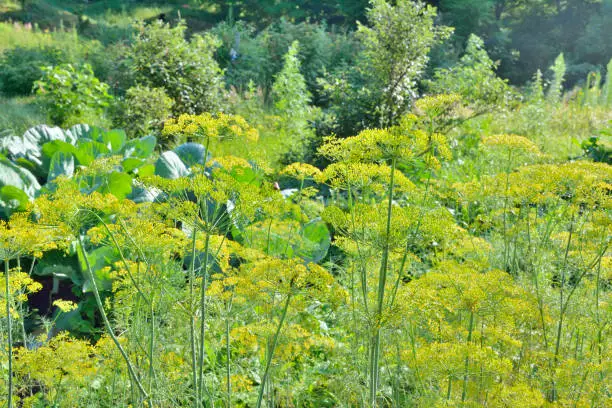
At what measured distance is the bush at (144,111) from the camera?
7617 millimetres

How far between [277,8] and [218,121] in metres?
21.0

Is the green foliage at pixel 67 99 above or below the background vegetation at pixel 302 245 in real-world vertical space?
below

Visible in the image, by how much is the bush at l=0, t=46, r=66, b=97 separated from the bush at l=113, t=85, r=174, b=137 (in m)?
5.05

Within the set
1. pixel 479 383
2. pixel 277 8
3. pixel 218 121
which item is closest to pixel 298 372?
pixel 479 383

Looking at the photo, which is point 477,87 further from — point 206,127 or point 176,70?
point 206,127

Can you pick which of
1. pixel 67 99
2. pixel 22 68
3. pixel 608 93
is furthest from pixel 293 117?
pixel 22 68

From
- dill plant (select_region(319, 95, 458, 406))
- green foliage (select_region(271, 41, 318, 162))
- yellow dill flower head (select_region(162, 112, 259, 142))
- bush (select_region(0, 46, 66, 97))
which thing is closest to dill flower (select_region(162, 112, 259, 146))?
yellow dill flower head (select_region(162, 112, 259, 142))

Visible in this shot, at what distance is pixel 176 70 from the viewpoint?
8.35 metres

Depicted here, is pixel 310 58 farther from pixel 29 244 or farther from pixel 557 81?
pixel 29 244

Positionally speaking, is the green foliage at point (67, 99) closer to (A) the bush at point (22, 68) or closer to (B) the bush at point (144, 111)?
(B) the bush at point (144, 111)

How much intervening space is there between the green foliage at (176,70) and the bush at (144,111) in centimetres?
33

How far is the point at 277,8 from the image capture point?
21547 millimetres

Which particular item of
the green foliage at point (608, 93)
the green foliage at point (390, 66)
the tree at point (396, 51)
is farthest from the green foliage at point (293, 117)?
the green foliage at point (608, 93)

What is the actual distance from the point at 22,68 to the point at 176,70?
17.8 ft
